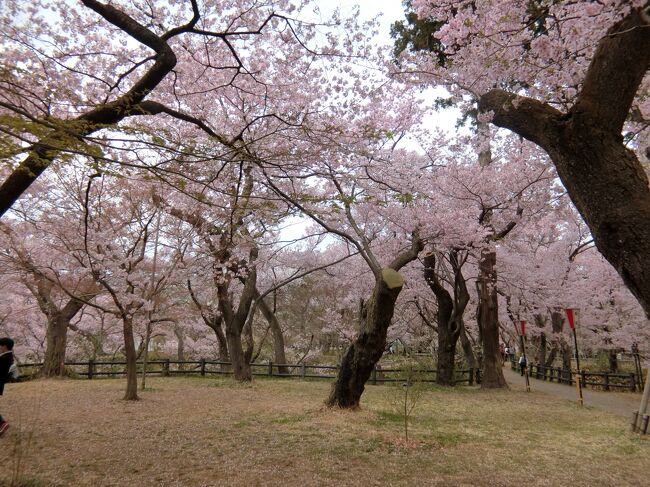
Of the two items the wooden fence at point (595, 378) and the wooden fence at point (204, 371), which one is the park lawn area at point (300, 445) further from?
the wooden fence at point (595, 378)

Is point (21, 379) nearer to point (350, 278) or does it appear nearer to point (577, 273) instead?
point (350, 278)

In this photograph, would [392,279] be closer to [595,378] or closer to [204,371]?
[204,371]

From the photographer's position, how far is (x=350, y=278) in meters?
18.0

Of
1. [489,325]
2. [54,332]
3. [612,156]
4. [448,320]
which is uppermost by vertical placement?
[612,156]

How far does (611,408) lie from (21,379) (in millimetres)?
16894

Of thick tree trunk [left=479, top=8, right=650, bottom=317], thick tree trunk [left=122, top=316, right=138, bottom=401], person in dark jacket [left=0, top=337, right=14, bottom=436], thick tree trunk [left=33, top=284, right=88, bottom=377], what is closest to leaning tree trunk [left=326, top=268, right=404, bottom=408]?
thick tree trunk [left=122, top=316, right=138, bottom=401]

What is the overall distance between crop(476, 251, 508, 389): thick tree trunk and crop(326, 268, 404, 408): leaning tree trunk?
709 centimetres

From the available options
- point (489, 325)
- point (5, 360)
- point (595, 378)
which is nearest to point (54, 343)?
point (5, 360)

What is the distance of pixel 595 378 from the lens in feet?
60.6

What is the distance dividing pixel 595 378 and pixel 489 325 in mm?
8944

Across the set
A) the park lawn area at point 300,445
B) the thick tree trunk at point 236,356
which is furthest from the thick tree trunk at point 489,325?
the thick tree trunk at point 236,356

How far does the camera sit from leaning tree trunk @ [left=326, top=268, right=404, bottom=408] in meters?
7.29

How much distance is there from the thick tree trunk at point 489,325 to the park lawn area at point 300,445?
422 centimetres

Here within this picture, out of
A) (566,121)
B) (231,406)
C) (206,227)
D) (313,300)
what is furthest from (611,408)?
(313,300)
